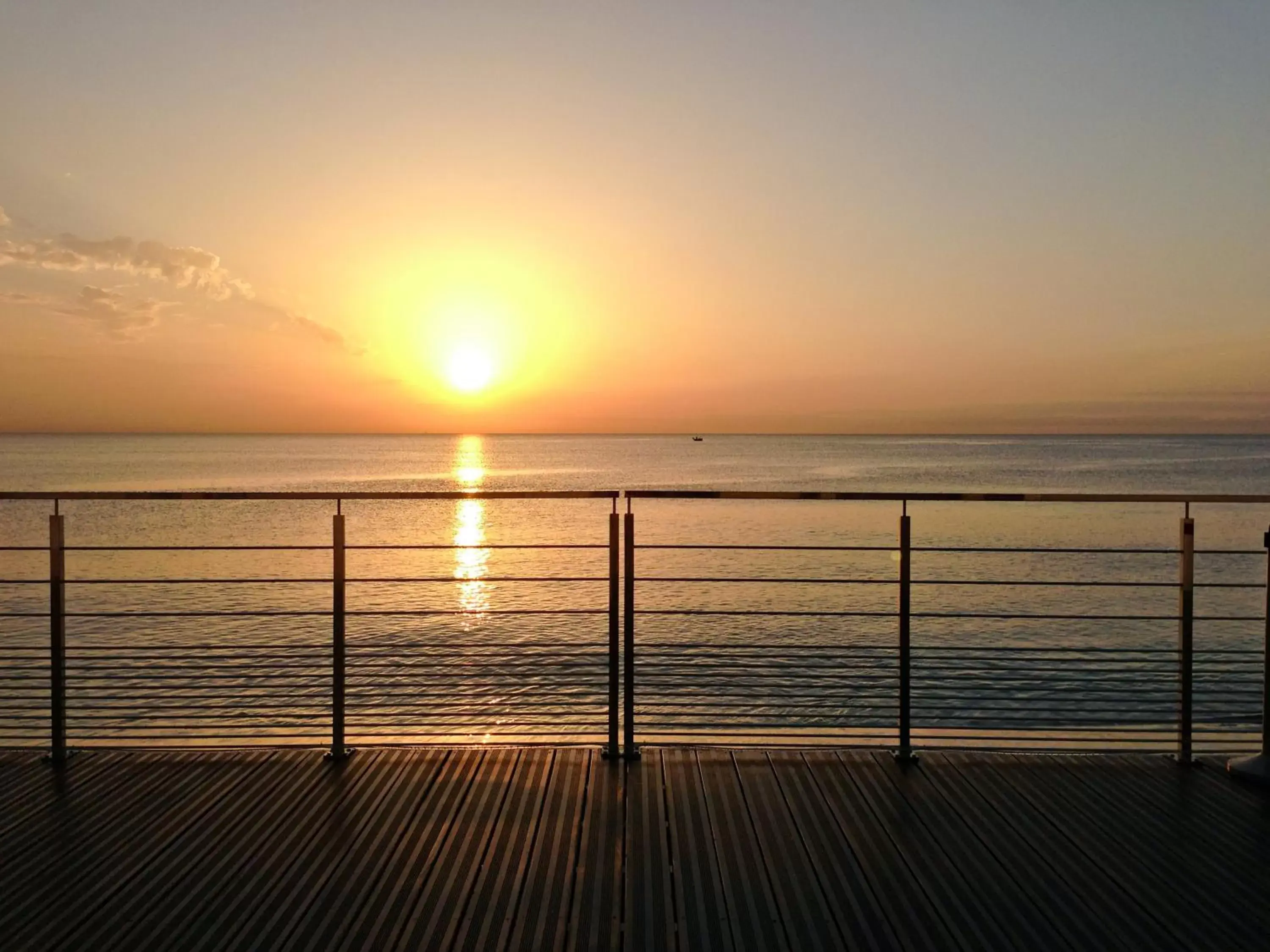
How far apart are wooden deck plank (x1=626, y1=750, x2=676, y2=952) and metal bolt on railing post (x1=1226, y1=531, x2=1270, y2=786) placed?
7.28 ft

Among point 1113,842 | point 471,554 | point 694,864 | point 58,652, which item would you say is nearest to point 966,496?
point 1113,842

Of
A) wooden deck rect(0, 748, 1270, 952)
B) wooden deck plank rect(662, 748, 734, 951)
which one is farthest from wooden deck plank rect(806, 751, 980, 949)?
wooden deck plank rect(662, 748, 734, 951)

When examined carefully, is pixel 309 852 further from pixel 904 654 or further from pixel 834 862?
pixel 904 654

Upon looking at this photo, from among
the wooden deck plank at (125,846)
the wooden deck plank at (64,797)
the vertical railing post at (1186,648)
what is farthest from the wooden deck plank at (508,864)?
the vertical railing post at (1186,648)

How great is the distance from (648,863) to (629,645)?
1.11 meters

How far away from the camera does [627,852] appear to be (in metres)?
2.30

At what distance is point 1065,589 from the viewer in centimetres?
1405

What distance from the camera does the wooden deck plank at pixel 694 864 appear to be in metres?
1.88

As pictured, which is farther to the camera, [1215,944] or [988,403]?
[988,403]

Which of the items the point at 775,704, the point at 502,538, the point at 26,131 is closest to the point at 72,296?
the point at 502,538

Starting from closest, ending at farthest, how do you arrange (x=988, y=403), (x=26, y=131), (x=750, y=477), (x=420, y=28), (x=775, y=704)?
(x=420, y=28)
(x=775, y=704)
(x=26, y=131)
(x=750, y=477)
(x=988, y=403)

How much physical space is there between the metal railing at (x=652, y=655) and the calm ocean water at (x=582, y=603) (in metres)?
0.08

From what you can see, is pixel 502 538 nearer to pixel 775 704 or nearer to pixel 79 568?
pixel 79 568

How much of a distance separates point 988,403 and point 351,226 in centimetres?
4527
